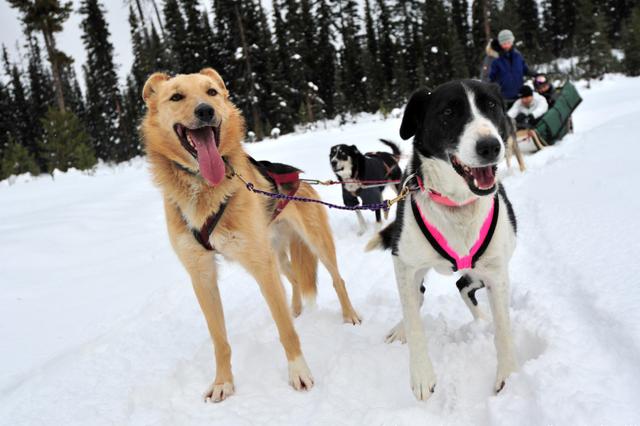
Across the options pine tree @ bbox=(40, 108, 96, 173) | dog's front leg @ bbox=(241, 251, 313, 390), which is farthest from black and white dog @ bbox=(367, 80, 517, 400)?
pine tree @ bbox=(40, 108, 96, 173)

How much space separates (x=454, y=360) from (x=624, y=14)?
59246 mm

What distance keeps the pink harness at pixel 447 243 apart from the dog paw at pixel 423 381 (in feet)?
1.68

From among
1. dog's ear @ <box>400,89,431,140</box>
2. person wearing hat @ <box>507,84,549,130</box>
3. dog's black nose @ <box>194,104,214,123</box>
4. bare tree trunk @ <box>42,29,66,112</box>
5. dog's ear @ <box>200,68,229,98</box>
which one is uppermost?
bare tree trunk @ <box>42,29,66,112</box>

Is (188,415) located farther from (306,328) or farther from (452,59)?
(452,59)

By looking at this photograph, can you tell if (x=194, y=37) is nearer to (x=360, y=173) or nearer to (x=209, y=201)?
(x=360, y=173)

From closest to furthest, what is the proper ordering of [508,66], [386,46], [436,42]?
[508,66]
[436,42]
[386,46]

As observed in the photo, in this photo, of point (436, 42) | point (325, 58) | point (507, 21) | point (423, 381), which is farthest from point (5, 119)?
point (507, 21)

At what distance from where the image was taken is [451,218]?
2068 mm

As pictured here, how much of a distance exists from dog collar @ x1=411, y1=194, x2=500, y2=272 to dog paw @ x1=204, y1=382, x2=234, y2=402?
1.39 meters

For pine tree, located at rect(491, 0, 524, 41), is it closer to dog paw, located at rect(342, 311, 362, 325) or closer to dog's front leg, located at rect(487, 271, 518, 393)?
dog paw, located at rect(342, 311, 362, 325)

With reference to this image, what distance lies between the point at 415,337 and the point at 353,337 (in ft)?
2.57

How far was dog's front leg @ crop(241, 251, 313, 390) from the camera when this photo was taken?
245cm

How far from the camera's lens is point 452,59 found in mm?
36969

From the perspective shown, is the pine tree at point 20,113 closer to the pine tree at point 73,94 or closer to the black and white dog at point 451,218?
the pine tree at point 73,94
